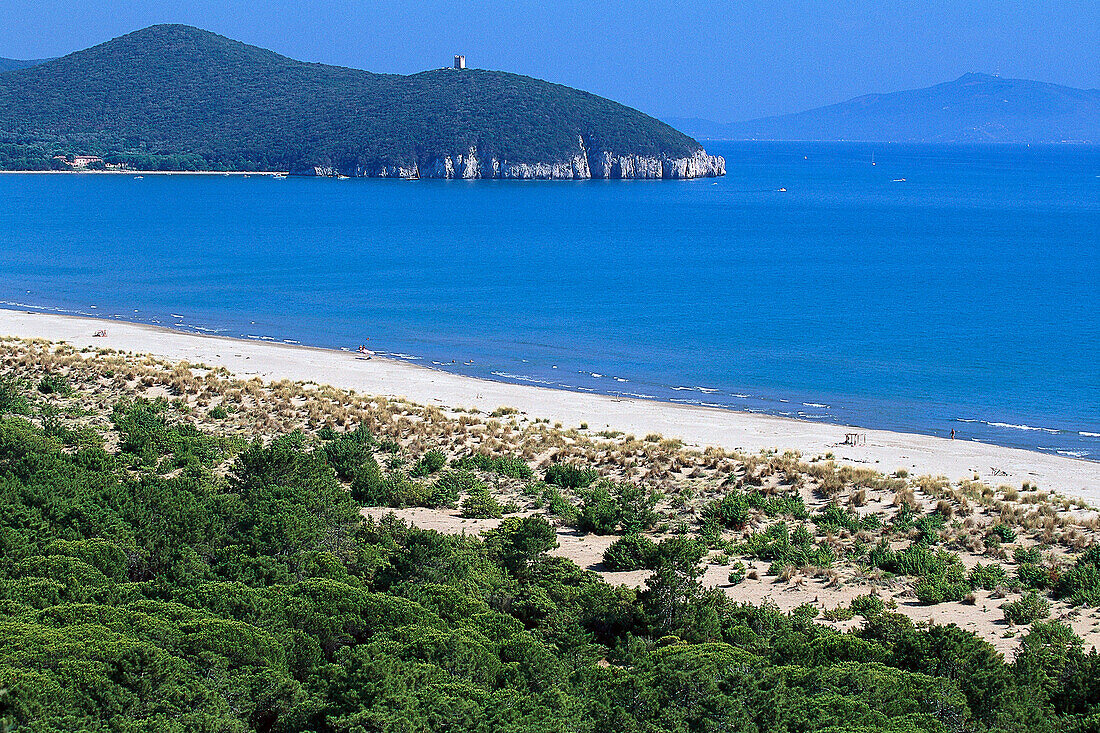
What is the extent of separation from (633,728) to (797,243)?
83.8 meters

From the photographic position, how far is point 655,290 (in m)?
65.0

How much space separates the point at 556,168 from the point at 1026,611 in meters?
173

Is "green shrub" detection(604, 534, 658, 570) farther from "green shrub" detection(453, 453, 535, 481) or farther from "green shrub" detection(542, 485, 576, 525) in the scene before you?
"green shrub" detection(453, 453, 535, 481)

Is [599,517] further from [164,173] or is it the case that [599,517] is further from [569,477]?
[164,173]

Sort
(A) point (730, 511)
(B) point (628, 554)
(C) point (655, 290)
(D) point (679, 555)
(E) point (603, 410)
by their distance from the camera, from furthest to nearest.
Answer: (C) point (655, 290), (E) point (603, 410), (A) point (730, 511), (B) point (628, 554), (D) point (679, 555)

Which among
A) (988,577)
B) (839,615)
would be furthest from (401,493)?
(988,577)

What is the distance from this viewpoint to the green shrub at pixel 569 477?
23906mm

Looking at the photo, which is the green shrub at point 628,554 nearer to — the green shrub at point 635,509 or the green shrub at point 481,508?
A: the green shrub at point 635,509

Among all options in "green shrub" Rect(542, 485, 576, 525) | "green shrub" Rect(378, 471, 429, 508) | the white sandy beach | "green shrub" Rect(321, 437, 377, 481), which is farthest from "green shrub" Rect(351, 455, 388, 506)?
the white sandy beach

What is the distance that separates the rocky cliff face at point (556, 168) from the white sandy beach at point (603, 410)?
136 metres

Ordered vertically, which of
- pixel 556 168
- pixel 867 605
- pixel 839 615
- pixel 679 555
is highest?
pixel 556 168

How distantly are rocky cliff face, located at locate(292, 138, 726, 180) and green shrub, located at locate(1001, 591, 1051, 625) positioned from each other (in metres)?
171

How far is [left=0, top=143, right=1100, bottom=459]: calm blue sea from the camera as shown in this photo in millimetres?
40438

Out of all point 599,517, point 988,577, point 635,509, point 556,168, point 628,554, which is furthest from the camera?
point 556,168
